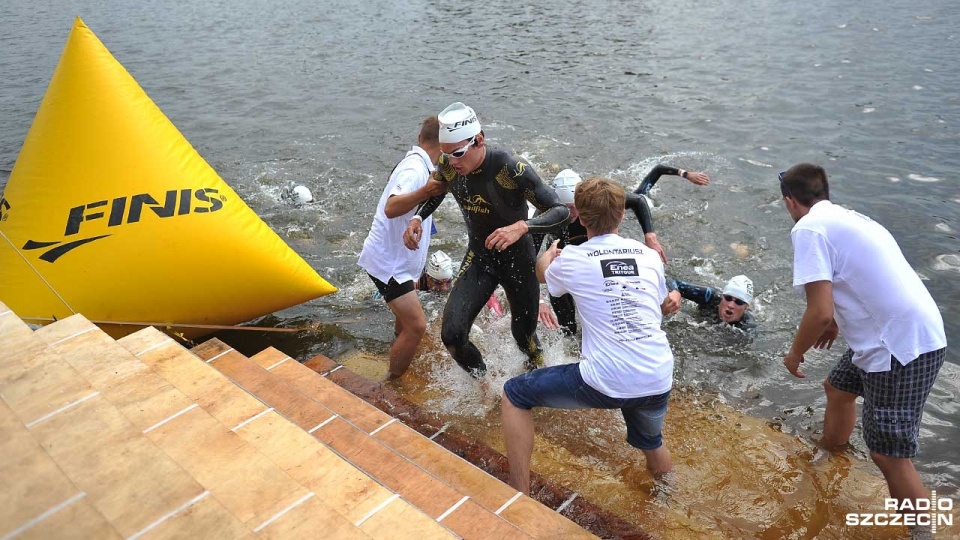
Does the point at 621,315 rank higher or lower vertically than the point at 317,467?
higher

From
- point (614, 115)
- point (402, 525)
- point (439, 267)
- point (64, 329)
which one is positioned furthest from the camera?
point (614, 115)

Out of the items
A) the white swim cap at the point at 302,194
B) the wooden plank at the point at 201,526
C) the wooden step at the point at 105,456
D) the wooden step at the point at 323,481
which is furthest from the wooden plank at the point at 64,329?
the white swim cap at the point at 302,194

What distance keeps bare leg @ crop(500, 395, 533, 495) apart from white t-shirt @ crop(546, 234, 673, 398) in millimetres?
481

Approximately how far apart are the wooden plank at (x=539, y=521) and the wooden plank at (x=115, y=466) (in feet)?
4.82

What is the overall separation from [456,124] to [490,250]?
3.14 ft

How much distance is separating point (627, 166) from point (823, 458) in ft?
→ 20.9

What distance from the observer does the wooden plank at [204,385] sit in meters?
3.37

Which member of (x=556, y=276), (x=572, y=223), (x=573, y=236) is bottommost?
(x=573, y=236)

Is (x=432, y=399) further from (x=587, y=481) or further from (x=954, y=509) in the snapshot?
(x=954, y=509)

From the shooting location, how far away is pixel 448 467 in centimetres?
372

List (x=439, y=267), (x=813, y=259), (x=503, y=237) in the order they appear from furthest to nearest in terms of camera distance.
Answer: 1. (x=439, y=267)
2. (x=503, y=237)
3. (x=813, y=259)

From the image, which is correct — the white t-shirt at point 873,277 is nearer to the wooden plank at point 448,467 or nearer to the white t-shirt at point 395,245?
the wooden plank at point 448,467

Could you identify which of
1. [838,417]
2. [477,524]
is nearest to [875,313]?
[838,417]

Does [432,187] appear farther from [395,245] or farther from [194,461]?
[194,461]
